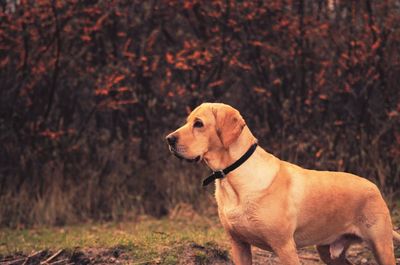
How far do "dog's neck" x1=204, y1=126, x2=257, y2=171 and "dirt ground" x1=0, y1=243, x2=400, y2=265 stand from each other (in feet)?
4.98

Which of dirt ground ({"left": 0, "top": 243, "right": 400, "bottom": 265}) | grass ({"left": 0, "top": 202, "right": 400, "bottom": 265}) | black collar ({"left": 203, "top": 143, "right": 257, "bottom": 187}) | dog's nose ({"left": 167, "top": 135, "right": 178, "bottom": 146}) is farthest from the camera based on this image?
grass ({"left": 0, "top": 202, "right": 400, "bottom": 265})

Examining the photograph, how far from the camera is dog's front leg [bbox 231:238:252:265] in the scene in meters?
5.19

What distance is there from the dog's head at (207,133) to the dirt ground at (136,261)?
164cm

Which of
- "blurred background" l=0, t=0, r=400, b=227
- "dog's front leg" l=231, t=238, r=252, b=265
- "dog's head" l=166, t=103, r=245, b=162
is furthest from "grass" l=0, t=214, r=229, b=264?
"dog's head" l=166, t=103, r=245, b=162

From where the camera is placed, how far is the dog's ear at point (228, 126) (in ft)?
16.3

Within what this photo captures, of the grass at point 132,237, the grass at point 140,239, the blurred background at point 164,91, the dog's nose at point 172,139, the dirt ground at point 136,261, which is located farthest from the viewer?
the blurred background at point 164,91

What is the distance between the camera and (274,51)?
10.9 m

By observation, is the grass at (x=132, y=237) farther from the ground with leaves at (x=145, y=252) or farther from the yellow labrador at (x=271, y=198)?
the yellow labrador at (x=271, y=198)

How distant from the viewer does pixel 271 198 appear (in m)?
4.98

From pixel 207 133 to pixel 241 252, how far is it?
905 millimetres

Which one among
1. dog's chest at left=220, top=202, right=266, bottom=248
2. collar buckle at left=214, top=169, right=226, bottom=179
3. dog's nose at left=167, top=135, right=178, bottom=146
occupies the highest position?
dog's nose at left=167, top=135, right=178, bottom=146

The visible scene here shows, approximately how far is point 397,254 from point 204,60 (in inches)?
197

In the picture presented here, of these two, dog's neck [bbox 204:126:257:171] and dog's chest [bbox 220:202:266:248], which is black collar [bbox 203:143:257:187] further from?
dog's chest [bbox 220:202:266:248]

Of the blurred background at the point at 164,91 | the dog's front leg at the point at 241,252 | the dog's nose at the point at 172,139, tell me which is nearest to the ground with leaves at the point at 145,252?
the dog's front leg at the point at 241,252
